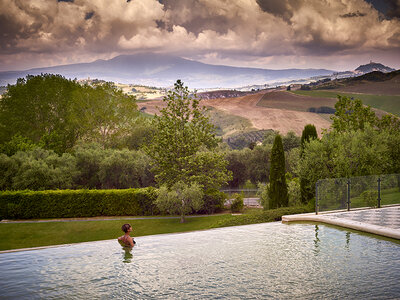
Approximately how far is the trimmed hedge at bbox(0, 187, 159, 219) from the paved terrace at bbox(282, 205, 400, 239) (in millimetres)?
15349

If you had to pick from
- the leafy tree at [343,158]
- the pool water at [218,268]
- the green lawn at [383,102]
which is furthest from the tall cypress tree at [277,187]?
the green lawn at [383,102]

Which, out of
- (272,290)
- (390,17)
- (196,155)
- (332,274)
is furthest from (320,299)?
(390,17)

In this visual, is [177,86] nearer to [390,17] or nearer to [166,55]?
[390,17]

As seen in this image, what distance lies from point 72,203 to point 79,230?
16.7 feet

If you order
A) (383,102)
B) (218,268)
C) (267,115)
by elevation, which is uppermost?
(383,102)

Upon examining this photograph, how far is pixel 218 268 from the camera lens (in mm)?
11477

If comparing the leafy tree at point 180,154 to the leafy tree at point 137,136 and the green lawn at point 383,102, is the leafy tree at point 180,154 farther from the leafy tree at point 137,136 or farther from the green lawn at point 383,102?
the green lawn at point 383,102

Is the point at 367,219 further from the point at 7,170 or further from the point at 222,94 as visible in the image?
the point at 222,94

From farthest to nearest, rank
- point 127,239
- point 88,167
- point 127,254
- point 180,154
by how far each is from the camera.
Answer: point 88,167 < point 180,154 < point 127,239 < point 127,254

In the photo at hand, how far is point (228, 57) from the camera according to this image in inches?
6718

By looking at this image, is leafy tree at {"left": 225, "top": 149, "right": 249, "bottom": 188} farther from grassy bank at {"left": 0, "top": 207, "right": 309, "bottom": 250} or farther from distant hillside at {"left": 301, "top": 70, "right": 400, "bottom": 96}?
distant hillside at {"left": 301, "top": 70, "right": 400, "bottom": 96}

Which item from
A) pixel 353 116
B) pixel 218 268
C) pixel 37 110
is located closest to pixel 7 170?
pixel 37 110

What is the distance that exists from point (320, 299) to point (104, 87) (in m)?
58.9

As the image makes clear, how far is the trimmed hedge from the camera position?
3061 cm
